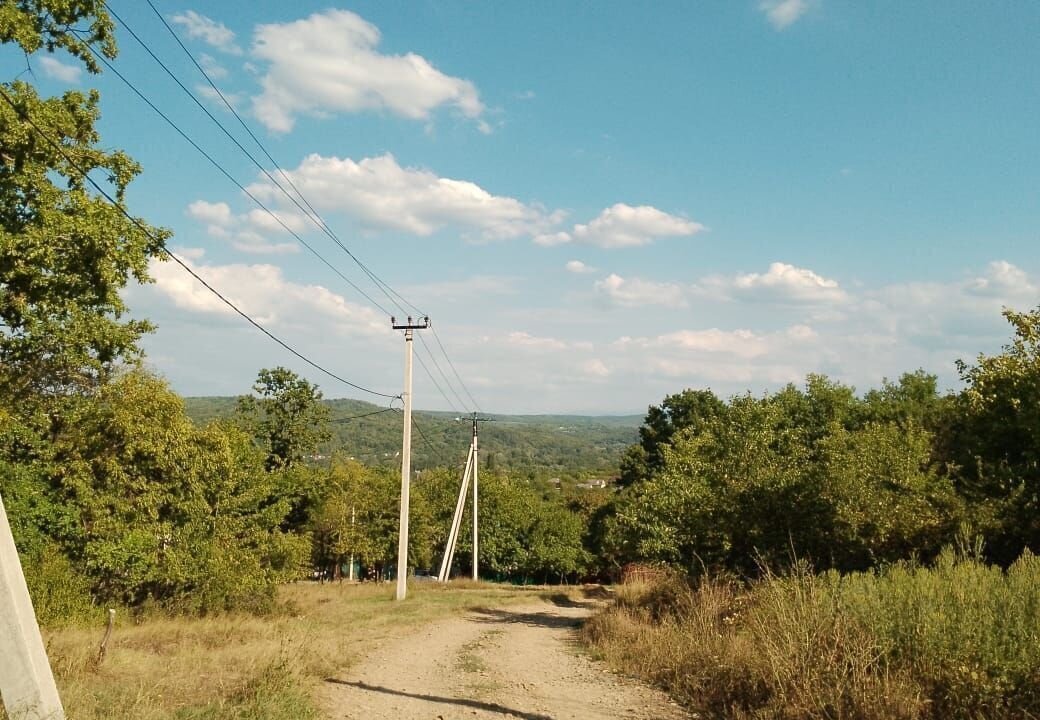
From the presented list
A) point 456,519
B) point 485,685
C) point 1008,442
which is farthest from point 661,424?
point 485,685

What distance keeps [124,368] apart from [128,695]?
19.4 m

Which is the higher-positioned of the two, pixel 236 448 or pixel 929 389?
pixel 929 389

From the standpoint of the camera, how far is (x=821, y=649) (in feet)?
24.3

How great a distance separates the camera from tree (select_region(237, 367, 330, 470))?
39.3 metres

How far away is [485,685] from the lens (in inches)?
380

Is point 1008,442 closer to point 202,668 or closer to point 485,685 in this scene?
point 485,685

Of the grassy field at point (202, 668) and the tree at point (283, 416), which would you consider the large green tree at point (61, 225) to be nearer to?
the grassy field at point (202, 668)

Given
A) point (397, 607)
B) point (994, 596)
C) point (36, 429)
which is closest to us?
point (994, 596)

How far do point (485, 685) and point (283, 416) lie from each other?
32.2 m

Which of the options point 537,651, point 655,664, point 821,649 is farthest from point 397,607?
point 821,649

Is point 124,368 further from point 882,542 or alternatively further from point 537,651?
point 882,542

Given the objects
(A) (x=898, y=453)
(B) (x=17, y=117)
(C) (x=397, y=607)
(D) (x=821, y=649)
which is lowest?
(C) (x=397, y=607)

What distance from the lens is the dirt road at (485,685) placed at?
8.09 meters

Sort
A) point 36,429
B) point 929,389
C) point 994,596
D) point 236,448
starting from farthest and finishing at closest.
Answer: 1. point 929,389
2. point 236,448
3. point 36,429
4. point 994,596
